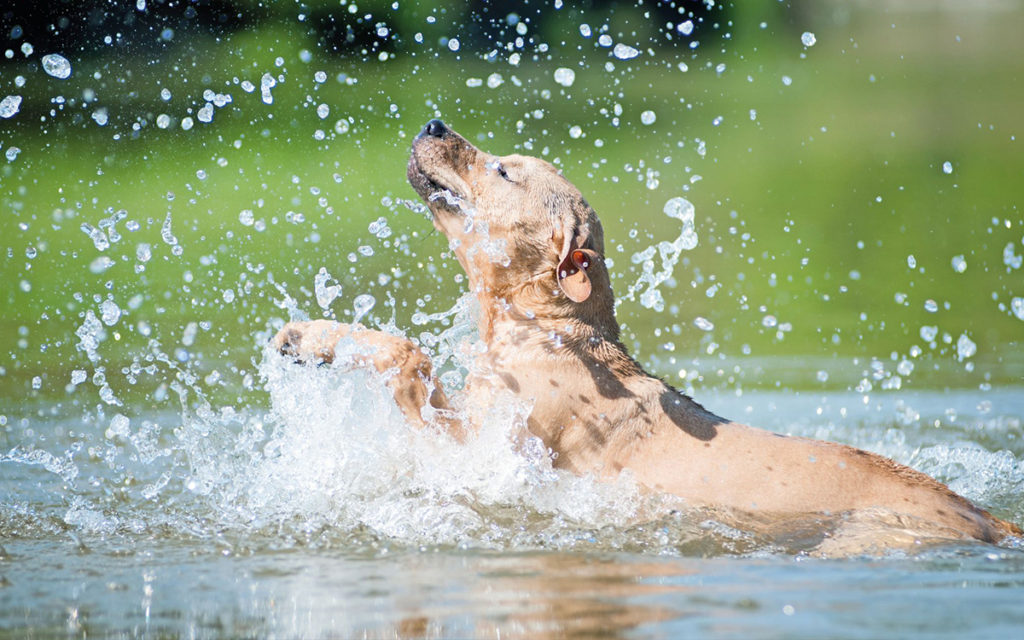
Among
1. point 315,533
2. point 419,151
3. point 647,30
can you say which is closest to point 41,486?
point 315,533

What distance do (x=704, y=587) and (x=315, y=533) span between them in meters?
1.82

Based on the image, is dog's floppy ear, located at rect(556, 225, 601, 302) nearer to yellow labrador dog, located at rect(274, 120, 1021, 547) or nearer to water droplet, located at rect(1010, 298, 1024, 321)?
yellow labrador dog, located at rect(274, 120, 1021, 547)

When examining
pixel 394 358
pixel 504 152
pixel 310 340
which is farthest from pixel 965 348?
pixel 504 152

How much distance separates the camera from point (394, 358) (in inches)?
251

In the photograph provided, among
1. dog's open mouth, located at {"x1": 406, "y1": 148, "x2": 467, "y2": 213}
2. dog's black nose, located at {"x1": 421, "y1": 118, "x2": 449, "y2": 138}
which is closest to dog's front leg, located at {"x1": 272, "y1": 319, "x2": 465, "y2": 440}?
dog's open mouth, located at {"x1": 406, "y1": 148, "x2": 467, "y2": 213}

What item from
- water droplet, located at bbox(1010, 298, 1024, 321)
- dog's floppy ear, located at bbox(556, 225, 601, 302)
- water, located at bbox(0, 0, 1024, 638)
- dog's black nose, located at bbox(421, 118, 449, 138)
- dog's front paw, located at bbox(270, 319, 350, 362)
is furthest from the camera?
water droplet, located at bbox(1010, 298, 1024, 321)

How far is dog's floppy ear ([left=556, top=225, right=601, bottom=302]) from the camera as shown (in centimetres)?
618

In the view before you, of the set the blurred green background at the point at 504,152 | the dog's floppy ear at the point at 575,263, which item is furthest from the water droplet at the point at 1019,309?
the dog's floppy ear at the point at 575,263

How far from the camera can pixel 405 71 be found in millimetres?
26141

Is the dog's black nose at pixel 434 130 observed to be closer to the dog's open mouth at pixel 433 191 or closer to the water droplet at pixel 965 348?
the dog's open mouth at pixel 433 191

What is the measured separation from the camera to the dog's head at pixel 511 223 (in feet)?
21.6

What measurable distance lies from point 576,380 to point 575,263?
1.87 ft

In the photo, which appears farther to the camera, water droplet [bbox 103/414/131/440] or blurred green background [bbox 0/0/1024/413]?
blurred green background [bbox 0/0/1024/413]

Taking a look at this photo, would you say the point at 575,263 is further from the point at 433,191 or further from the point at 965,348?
the point at 965,348
